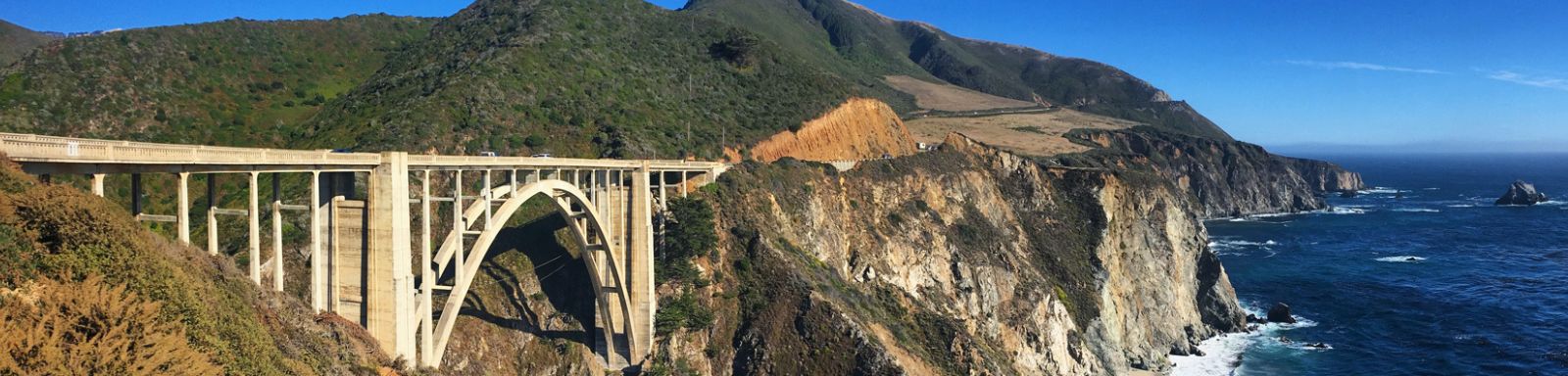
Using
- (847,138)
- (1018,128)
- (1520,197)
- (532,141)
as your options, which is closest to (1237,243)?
(1018,128)

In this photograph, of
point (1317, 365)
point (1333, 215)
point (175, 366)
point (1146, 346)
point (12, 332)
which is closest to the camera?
point (12, 332)

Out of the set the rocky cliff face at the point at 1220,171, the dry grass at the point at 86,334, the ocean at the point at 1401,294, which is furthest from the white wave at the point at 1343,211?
the dry grass at the point at 86,334

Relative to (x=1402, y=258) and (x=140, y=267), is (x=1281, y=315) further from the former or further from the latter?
(x=140, y=267)

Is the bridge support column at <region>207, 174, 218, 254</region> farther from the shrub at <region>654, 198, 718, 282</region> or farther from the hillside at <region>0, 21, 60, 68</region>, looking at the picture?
the hillside at <region>0, 21, 60, 68</region>

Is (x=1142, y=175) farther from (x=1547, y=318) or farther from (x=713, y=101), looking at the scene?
(x=713, y=101)

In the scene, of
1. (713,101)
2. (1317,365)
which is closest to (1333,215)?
(1317,365)

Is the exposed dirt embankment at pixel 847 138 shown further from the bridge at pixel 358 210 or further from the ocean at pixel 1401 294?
the bridge at pixel 358 210
